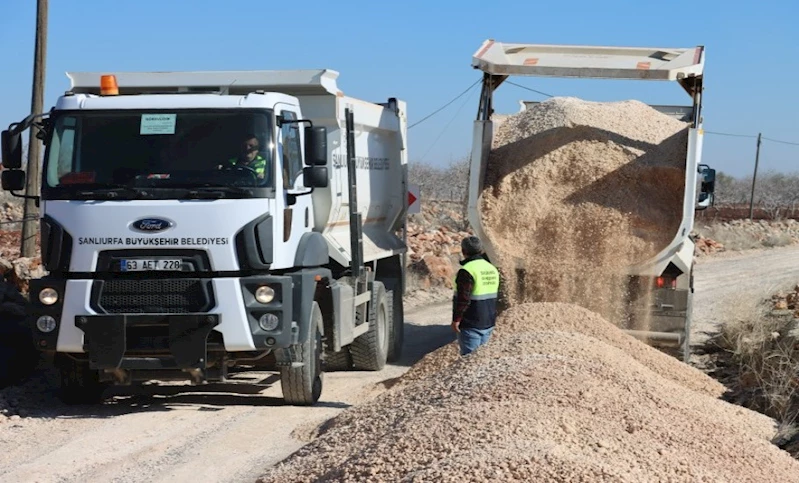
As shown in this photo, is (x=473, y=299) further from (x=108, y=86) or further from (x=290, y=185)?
(x=108, y=86)

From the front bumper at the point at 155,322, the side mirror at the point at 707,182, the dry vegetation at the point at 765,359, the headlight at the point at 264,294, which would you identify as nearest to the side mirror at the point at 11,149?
the front bumper at the point at 155,322

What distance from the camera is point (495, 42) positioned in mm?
11938

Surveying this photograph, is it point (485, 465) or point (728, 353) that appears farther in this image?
point (728, 353)

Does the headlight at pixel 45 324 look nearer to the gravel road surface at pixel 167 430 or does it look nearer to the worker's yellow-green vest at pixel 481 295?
the gravel road surface at pixel 167 430

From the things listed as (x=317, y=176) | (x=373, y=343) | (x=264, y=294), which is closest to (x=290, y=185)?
(x=317, y=176)

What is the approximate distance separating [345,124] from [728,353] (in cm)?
535

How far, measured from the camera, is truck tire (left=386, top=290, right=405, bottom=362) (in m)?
12.5

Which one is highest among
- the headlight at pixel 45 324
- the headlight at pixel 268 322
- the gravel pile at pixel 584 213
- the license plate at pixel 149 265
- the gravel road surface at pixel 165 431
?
the gravel pile at pixel 584 213

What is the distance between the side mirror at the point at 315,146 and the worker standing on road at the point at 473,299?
1383 mm

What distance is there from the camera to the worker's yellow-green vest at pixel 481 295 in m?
8.76

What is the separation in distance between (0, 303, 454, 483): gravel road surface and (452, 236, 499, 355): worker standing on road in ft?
4.26

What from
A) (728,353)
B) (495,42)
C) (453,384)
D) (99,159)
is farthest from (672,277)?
(99,159)

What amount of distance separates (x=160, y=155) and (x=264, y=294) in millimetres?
1385

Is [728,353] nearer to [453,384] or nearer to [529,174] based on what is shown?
[529,174]
